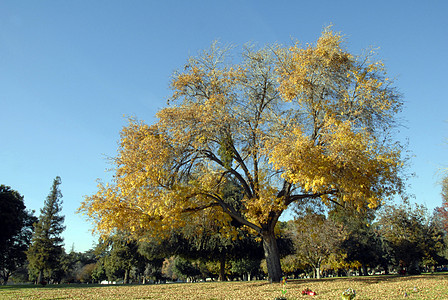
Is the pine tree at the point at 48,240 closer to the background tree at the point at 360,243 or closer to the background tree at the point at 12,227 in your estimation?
the background tree at the point at 12,227

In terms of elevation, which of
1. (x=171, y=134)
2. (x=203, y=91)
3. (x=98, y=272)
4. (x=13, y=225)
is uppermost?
(x=203, y=91)

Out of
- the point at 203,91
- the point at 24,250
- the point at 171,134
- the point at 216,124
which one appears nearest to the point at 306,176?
the point at 216,124

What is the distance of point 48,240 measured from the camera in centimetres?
5053

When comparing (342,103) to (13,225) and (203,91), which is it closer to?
(203,91)

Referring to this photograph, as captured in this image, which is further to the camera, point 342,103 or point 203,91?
point 203,91

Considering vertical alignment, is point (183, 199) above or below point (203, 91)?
below

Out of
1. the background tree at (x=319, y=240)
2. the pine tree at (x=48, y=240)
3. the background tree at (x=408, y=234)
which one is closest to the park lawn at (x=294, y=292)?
the background tree at (x=408, y=234)

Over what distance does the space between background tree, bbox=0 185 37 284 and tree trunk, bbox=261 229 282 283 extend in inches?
1220

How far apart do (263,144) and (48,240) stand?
48.8m

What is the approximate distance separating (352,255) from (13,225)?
139ft

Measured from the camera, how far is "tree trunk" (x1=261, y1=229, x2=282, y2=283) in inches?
577

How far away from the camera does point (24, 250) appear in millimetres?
44906

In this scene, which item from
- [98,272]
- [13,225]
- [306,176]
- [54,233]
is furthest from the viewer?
[98,272]

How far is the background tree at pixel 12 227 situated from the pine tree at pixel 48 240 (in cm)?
315
